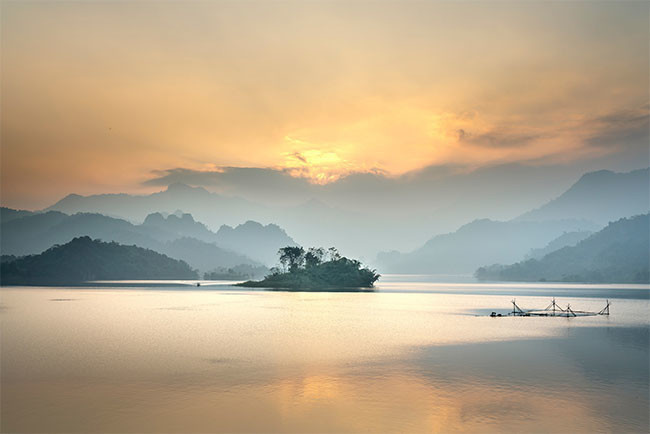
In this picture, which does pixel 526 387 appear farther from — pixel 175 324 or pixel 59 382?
pixel 175 324

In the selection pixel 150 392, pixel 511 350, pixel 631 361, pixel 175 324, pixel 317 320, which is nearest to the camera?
pixel 150 392

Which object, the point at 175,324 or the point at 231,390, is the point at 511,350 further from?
the point at 175,324

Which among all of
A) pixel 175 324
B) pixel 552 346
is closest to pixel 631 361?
pixel 552 346

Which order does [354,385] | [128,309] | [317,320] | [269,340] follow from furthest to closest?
[128,309] → [317,320] → [269,340] → [354,385]

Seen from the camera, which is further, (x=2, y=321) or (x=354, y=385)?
(x=2, y=321)

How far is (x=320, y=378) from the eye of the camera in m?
38.7

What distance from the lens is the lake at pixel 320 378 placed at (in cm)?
2808

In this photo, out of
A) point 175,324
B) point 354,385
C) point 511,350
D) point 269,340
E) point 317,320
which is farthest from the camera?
point 317,320

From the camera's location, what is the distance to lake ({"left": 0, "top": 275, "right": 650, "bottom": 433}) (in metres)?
28.1

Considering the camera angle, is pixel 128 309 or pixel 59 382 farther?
pixel 128 309

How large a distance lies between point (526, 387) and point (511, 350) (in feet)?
59.1

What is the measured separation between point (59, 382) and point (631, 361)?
5053 cm

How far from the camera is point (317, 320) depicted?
3241 inches

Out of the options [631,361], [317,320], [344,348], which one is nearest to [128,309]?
[317,320]
